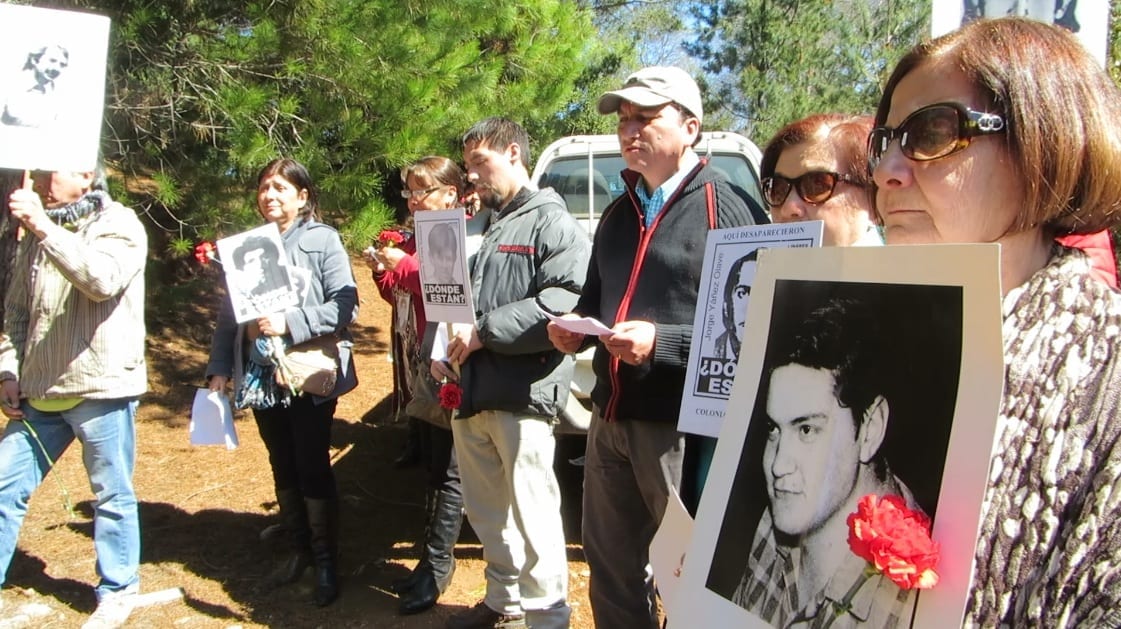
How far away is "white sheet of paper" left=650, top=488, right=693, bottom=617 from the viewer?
4.58 feet

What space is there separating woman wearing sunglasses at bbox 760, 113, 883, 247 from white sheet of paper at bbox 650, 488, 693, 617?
2.98 feet

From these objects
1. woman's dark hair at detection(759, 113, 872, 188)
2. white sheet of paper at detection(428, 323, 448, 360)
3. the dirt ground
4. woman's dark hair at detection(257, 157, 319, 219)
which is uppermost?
woman's dark hair at detection(257, 157, 319, 219)

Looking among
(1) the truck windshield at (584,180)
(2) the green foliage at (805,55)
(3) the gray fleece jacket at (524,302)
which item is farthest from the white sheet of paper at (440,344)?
(2) the green foliage at (805,55)

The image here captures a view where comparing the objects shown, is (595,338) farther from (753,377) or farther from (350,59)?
(350,59)

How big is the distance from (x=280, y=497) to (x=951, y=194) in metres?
3.84

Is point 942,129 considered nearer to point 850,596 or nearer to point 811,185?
point 850,596

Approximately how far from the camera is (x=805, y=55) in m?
20.0

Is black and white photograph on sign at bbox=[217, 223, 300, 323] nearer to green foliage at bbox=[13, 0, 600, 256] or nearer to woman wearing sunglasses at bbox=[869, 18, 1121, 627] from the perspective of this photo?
green foliage at bbox=[13, 0, 600, 256]

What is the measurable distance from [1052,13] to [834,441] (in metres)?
2.93

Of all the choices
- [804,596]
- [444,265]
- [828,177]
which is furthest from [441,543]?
[804,596]

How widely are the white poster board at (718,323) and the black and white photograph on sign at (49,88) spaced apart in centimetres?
253

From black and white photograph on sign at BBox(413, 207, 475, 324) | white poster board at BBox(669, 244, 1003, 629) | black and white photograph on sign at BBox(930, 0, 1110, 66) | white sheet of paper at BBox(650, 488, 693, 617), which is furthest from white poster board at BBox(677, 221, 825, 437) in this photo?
black and white photograph on sign at BBox(930, 0, 1110, 66)

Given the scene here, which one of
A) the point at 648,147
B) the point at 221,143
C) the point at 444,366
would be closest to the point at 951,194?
the point at 648,147

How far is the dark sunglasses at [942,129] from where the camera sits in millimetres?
977
